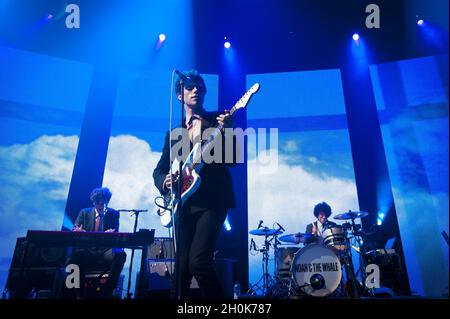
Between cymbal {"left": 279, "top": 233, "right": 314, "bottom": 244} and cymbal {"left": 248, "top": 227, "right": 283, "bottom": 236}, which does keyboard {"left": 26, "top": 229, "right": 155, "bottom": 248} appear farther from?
cymbal {"left": 279, "top": 233, "right": 314, "bottom": 244}

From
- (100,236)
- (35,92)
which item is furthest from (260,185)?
(35,92)

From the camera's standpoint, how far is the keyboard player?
10.8 ft

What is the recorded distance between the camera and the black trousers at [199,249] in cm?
203

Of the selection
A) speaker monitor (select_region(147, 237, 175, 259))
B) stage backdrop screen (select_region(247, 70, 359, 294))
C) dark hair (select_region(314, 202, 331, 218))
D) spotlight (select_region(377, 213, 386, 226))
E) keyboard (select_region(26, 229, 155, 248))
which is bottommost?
keyboard (select_region(26, 229, 155, 248))

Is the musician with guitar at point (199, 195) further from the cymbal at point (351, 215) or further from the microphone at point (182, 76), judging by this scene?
the cymbal at point (351, 215)

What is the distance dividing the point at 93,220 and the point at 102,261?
696 mm

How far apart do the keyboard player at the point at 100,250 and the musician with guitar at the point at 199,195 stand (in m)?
1.18

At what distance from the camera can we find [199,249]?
6.83 ft

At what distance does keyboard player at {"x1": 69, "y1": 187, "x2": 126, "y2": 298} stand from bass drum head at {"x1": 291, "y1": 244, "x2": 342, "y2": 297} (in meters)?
1.92

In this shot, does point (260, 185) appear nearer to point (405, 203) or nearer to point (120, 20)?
point (405, 203)

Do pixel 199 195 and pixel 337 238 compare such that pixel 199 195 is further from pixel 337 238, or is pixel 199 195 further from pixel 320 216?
pixel 320 216

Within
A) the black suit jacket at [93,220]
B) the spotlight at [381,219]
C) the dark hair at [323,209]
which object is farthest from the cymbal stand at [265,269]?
the black suit jacket at [93,220]

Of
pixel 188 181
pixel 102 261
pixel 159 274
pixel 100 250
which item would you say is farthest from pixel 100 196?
pixel 188 181

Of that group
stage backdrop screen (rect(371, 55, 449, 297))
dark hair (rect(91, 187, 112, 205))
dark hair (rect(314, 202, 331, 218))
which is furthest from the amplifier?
stage backdrop screen (rect(371, 55, 449, 297))
